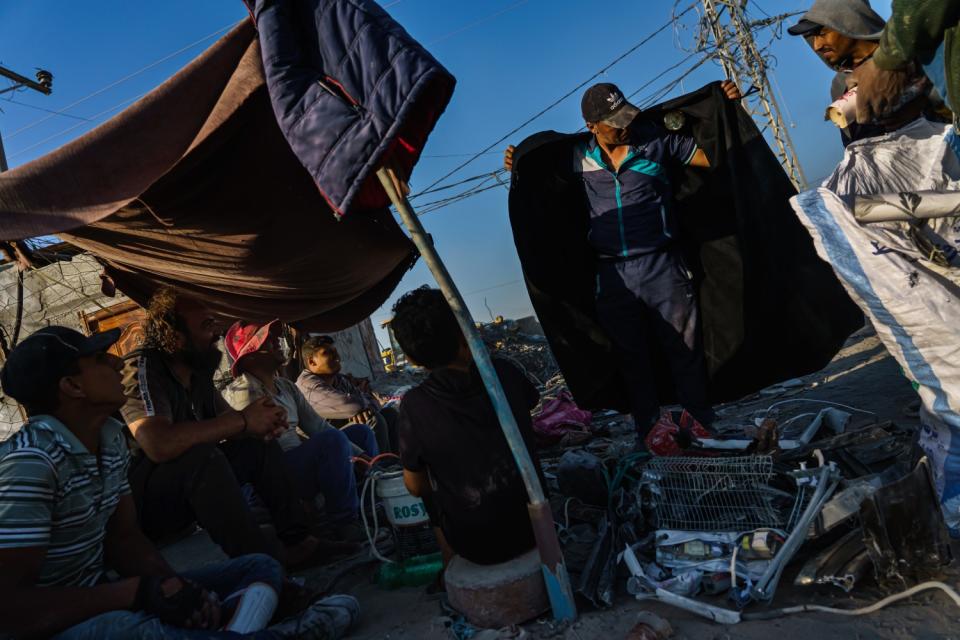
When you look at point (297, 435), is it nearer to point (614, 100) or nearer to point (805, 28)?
point (614, 100)

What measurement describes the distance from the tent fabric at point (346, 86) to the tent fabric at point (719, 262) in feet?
5.47

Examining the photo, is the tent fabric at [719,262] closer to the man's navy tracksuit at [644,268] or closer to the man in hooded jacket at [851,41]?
the man's navy tracksuit at [644,268]

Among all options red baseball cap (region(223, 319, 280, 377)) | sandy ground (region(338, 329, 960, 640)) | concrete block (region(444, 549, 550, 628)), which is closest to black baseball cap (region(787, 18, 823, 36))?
sandy ground (region(338, 329, 960, 640))

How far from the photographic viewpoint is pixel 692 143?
12.1 ft

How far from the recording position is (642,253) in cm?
361

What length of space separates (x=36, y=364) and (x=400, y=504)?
5.46ft

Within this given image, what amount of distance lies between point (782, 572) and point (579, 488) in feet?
3.68

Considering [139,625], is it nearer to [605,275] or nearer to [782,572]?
[782,572]

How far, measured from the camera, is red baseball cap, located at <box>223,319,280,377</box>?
12.7ft

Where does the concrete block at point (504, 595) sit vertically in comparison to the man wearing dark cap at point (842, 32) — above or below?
below

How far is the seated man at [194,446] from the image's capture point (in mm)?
2795

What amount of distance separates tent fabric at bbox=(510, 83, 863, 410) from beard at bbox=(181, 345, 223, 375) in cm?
203

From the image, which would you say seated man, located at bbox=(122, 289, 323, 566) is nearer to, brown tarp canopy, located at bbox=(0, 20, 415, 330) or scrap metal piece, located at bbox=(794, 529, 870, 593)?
brown tarp canopy, located at bbox=(0, 20, 415, 330)

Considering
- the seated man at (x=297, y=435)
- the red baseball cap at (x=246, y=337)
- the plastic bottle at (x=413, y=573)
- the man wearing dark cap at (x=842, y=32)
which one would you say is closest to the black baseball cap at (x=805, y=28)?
the man wearing dark cap at (x=842, y=32)
